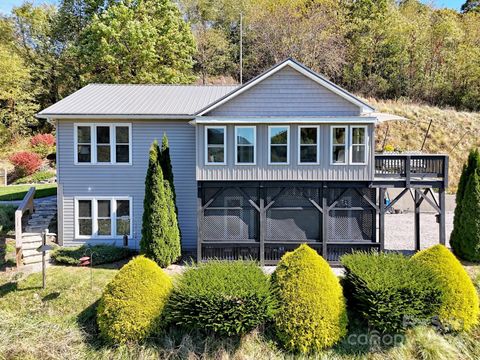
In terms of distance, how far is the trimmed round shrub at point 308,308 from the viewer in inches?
294

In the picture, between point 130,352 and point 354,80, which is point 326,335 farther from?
point 354,80

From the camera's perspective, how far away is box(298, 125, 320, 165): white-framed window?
1118 centimetres

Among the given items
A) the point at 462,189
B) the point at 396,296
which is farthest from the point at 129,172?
the point at 462,189

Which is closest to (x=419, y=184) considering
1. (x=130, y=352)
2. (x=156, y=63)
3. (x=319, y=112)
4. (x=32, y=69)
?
(x=319, y=112)

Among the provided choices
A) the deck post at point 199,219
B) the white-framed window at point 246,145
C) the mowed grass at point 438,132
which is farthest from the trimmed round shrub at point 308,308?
the mowed grass at point 438,132

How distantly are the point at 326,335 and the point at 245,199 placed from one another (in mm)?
5445

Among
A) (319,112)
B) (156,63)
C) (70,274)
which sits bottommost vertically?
(70,274)

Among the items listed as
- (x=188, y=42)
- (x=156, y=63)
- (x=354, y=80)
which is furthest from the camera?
(x=354, y=80)

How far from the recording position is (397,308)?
733 centimetres

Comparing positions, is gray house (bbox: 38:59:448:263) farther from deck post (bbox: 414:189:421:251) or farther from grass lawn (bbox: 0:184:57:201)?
grass lawn (bbox: 0:184:57:201)

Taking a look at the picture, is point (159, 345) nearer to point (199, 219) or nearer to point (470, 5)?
point (199, 219)

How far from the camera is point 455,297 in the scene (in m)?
7.76

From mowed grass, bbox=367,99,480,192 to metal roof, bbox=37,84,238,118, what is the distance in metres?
15.9

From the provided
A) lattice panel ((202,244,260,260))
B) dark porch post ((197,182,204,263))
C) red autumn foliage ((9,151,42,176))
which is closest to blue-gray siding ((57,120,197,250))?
dark porch post ((197,182,204,263))
